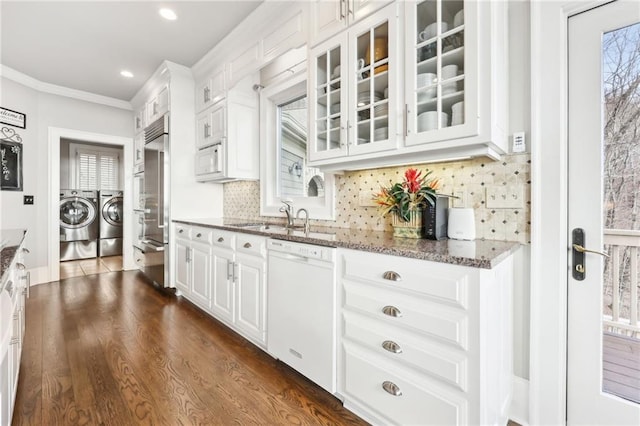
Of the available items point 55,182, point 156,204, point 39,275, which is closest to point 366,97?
point 156,204

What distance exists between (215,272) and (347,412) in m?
1.58

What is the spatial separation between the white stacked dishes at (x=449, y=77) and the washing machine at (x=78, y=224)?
651 cm

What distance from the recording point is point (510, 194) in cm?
147

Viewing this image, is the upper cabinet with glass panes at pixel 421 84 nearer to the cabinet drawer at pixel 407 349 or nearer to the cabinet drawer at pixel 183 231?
the cabinet drawer at pixel 407 349

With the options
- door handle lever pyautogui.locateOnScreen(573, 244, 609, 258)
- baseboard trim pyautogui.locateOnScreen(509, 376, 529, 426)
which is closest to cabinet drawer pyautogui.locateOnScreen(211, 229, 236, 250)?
baseboard trim pyautogui.locateOnScreen(509, 376, 529, 426)

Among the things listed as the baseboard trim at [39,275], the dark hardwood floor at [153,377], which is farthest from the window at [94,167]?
the dark hardwood floor at [153,377]

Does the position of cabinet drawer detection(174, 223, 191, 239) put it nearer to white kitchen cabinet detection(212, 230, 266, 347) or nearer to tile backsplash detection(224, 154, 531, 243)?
white kitchen cabinet detection(212, 230, 266, 347)

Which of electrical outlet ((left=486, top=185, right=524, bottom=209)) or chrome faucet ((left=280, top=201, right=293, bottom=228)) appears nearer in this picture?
electrical outlet ((left=486, top=185, right=524, bottom=209))

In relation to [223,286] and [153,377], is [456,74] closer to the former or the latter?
[223,286]

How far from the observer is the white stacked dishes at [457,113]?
1.33m

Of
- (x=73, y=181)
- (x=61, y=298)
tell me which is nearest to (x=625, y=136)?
(x=61, y=298)

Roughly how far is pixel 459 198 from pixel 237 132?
2.27 metres

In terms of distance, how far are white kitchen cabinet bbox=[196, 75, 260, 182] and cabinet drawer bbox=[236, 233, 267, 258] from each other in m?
0.99

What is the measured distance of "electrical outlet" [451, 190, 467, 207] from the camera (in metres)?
1.61
